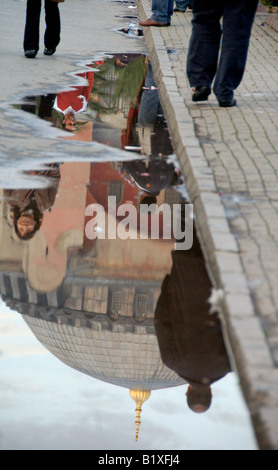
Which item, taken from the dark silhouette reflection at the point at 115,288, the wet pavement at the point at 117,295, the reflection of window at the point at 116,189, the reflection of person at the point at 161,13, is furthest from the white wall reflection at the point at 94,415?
the reflection of person at the point at 161,13

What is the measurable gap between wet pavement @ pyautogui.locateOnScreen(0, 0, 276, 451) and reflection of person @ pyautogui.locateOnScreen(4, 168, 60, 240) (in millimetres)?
11

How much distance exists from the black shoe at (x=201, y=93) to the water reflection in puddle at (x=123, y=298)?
5.35ft

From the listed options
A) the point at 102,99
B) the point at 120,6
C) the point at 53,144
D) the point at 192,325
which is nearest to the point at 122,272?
the point at 192,325

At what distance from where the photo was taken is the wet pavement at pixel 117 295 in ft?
13.4

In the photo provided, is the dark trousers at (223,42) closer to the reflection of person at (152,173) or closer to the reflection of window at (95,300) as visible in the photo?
the reflection of person at (152,173)

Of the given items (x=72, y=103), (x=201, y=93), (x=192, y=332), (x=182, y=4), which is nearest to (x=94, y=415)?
(x=192, y=332)

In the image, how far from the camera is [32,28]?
1362cm

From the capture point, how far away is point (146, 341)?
4.90 meters

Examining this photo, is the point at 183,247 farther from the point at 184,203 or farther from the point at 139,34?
the point at 139,34

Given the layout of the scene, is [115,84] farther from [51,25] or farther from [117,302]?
[117,302]

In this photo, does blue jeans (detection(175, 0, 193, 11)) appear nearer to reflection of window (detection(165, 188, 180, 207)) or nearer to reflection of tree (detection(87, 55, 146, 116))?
reflection of tree (detection(87, 55, 146, 116))

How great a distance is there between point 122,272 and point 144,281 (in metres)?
0.18

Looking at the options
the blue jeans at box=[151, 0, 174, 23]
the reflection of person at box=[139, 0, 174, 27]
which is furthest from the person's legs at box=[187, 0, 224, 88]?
the reflection of person at box=[139, 0, 174, 27]

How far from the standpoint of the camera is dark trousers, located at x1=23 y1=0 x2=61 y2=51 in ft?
44.5
